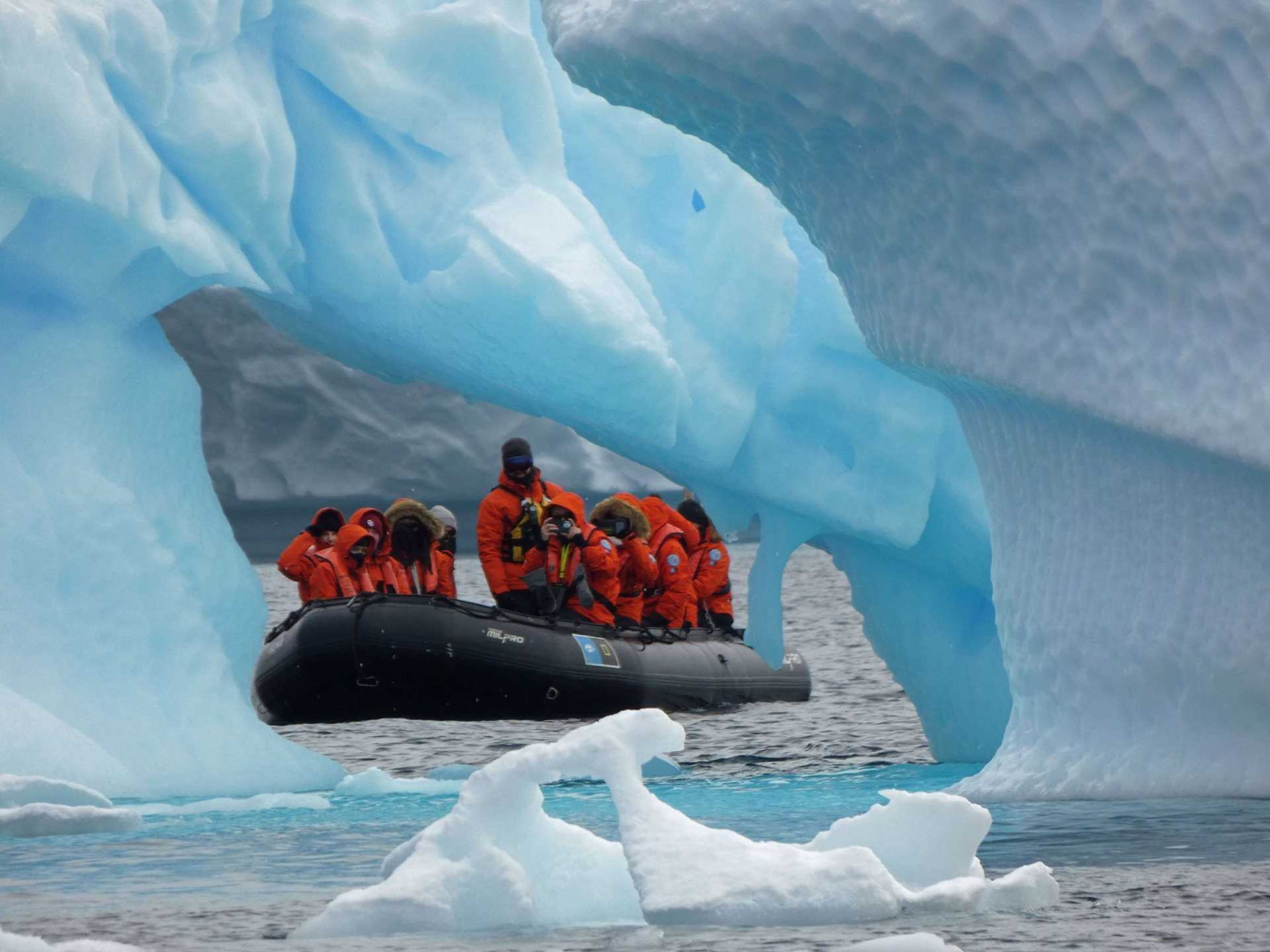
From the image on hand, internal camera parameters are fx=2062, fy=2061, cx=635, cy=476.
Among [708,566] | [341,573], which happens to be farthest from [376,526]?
[708,566]

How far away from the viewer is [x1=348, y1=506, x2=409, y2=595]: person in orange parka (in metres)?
11.9

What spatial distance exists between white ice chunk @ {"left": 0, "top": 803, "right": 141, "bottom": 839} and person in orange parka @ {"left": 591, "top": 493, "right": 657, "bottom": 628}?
5.76 meters

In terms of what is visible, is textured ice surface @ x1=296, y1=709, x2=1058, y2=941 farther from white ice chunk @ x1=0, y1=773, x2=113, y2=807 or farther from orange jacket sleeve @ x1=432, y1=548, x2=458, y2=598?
orange jacket sleeve @ x1=432, y1=548, x2=458, y2=598

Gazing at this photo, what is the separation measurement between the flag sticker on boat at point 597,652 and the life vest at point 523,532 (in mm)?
578

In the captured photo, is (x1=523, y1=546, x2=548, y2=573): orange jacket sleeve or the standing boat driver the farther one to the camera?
(x1=523, y1=546, x2=548, y2=573): orange jacket sleeve

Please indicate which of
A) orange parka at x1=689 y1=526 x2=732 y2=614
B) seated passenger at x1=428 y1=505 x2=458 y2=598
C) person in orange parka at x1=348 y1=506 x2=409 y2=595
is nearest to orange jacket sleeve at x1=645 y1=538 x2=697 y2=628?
orange parka at x1=689 y1=526 x2=732 y2=614

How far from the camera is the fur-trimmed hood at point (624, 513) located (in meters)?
12.5

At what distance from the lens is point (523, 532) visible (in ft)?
38.0

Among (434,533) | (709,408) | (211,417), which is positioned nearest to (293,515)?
(211,417)

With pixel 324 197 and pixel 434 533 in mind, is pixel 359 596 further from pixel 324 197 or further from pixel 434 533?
pixel 324 197

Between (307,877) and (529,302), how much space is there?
3.79 meters

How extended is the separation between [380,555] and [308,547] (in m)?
0.44

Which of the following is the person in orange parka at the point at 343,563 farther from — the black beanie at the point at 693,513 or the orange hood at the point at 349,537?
the black beanie at the point at 693,513

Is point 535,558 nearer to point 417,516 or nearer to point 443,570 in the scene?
point 417,516
